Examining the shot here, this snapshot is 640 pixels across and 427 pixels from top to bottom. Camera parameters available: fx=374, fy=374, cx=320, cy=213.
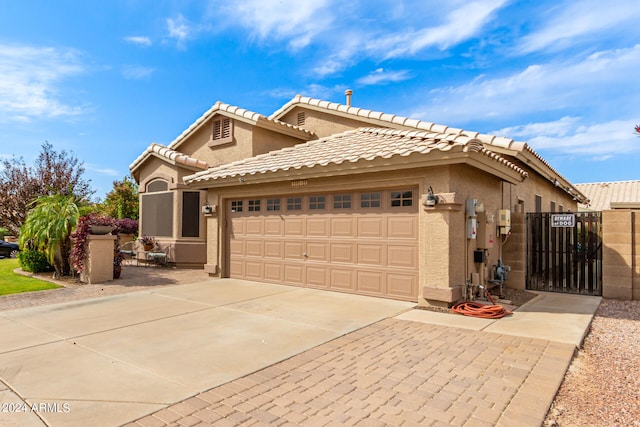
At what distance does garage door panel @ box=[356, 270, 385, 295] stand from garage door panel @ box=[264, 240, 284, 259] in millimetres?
2580

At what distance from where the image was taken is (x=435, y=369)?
4.39 m

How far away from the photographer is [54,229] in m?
11.4

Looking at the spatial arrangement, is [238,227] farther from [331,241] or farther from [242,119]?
[242,119]

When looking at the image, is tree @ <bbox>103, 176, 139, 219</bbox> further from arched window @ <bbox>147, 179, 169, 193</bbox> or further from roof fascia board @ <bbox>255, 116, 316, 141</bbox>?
roof fascia board @ <bbox>255, 116, 316, 141</bbox>

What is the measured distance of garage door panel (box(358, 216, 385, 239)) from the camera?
27.9 ft

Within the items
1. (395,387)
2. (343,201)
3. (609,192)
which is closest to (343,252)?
(343,201)

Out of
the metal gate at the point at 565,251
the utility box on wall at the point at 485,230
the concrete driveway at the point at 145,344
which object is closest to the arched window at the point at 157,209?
the concrete driveway at the point at 145,344

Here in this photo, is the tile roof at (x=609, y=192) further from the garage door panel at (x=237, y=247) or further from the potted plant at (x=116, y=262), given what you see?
the potted plant at (x=116, y=262)

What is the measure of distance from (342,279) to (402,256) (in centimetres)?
173

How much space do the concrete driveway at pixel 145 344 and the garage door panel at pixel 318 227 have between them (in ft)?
4.88

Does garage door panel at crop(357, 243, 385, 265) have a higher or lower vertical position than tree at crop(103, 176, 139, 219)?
lower

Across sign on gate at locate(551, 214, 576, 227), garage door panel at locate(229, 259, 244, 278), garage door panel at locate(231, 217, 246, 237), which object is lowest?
garage door panel at locate(229, 259, 244, 278)

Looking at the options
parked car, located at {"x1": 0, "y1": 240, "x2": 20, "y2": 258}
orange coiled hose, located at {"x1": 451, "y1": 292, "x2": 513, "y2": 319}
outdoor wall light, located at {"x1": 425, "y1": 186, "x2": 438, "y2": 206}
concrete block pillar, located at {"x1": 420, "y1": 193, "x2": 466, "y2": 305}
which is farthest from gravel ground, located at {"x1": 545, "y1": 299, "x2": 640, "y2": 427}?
parked car, located at {"x1": 0, "y1": 240, "x2": 20, "y2": 258}

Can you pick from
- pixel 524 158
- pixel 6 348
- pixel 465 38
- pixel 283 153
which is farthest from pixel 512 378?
pixel 465 38
